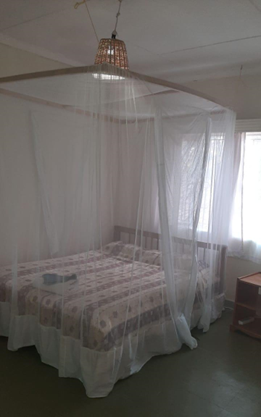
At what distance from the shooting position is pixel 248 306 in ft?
11.3

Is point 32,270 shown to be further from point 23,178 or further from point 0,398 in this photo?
point 0,398

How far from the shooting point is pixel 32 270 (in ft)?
9.83

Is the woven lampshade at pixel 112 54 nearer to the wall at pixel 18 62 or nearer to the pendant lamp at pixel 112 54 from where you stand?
the pendant lamp at pixel 112 54

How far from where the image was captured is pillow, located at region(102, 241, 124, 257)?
8.97 ft

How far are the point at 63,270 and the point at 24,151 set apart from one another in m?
1.07

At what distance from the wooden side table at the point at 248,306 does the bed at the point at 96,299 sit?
0.73 m

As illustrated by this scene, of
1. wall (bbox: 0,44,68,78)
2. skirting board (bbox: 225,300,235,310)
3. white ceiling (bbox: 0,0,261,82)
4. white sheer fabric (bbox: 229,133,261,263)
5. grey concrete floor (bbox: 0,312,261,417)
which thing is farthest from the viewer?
skirting board (bbox: 225,300,235,310)

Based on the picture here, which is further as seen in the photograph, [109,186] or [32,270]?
[32,270]

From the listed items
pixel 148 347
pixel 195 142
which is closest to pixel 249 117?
pixel 195 142

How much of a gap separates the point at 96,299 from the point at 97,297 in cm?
2

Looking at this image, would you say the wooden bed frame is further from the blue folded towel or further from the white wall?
the white wall

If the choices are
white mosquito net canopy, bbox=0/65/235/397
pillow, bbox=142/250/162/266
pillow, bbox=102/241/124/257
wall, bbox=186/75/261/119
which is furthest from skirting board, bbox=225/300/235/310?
wall, bbox=186/75/261/119

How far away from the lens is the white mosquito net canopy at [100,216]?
241 centimetres

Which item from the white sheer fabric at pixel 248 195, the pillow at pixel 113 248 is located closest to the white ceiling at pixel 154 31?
the white sheer fabric at pixel 248 195
